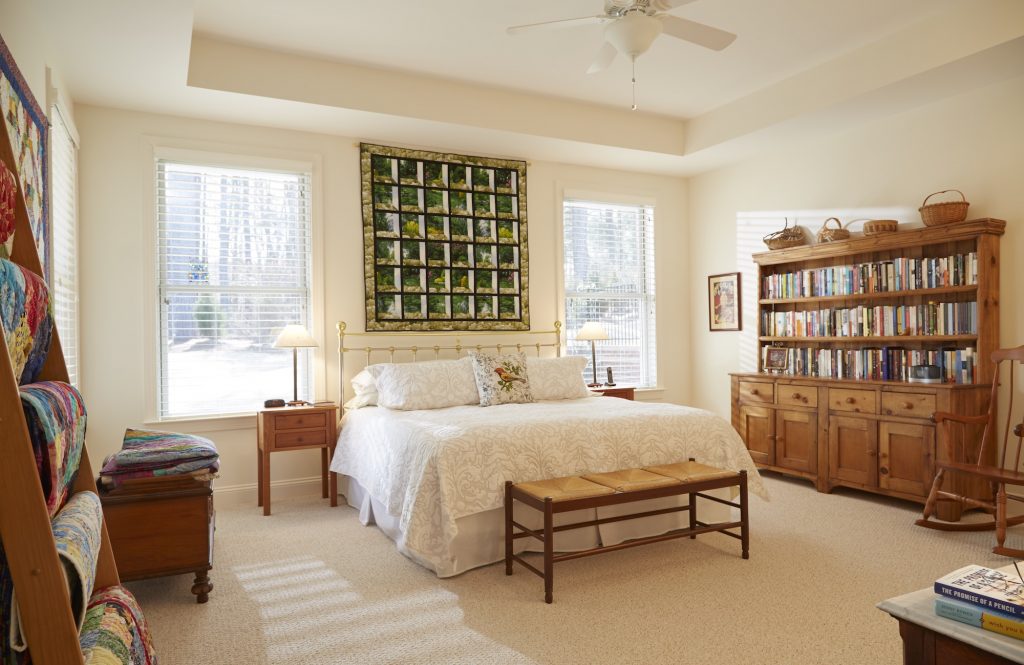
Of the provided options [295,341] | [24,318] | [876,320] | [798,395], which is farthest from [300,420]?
[876,320]

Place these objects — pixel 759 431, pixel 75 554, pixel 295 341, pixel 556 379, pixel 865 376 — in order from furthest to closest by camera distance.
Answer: pixel 759 431
pixel 556 379
pixel 865 376
pixel 295 341
pixel 75 554

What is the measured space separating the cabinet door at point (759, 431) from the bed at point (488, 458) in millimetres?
1517

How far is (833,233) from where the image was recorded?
5.04 metres

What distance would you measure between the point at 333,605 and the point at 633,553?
1560 millimetres

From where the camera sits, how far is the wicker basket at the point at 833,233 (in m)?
5.01

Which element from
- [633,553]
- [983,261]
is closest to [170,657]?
[633,553]

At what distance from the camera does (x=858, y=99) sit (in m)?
4.43

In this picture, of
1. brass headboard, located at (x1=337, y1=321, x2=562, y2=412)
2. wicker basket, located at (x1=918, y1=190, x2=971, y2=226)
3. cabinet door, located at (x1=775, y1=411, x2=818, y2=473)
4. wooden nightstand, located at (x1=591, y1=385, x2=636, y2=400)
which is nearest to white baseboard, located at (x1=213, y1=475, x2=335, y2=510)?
brass headboard, located at (x1=337, y1=321, x2=562, y2=412)

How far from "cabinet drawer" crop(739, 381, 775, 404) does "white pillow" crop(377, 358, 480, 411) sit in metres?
2.30

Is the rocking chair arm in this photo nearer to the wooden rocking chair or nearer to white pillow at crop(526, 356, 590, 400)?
the wooden rocking chair

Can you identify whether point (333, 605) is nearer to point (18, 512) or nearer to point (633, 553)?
point (633, 553)

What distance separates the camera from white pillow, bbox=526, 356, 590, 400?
486 cm

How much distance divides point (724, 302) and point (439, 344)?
2730mm

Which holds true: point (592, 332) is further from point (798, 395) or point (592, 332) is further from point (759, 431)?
point (798, 395)
